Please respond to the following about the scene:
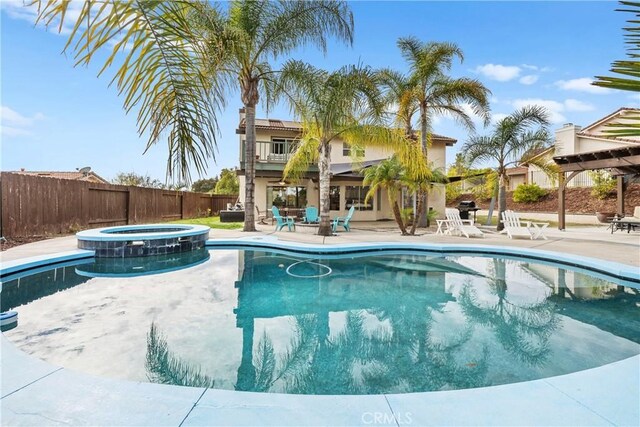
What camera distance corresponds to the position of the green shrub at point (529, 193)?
26.4 meters

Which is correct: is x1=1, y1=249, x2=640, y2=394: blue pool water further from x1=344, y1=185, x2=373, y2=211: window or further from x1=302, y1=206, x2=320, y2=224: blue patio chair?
x1=344, y1=185, x2=373, y2=211: window

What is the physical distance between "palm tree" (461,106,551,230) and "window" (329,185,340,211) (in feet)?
26.0

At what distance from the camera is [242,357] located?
3.98 m

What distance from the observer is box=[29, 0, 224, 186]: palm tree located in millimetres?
1350

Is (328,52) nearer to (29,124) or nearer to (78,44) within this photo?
(29,124)

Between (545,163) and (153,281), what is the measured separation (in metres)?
18.4

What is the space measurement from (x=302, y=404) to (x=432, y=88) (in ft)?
50.4

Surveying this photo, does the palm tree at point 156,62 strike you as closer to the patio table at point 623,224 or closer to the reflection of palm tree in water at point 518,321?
the reflection of palm tree in water at point 518,321

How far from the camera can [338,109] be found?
12.0 meters

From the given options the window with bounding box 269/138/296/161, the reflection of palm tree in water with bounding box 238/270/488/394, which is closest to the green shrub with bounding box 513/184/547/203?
the window with bounding box 269/138/296/161


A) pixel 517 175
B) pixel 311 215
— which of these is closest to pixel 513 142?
pixel 311 215

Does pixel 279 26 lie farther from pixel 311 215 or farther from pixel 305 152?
pixel 311 215

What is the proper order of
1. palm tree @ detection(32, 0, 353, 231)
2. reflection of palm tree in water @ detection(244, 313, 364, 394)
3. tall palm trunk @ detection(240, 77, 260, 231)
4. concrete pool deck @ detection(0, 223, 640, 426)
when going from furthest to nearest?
tall palm trunk @ detection(240, 77, 260, 231) < reflection of palm tree in water @ detection(244, 313, 364, 394) < concrete pool deck @ detection(0, 223, 640, 426) < palm tree @ detection(32, 0, 353, 231)

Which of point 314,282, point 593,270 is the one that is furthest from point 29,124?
point 593,270
